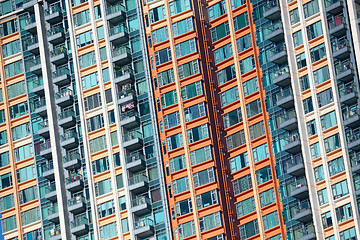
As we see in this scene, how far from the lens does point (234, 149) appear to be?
15925 centimetres

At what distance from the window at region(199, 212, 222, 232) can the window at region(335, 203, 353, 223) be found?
473 inches

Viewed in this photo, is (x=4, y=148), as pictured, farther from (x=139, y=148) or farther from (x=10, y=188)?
(x=139, y=148)

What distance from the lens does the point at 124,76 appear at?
163 metres

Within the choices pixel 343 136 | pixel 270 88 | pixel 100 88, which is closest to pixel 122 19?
pixel 100 88

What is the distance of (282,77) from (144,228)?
67.2ft

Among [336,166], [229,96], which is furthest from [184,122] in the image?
[336,166]

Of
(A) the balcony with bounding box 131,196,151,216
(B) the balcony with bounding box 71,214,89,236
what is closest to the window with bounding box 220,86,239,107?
(A) the balcony with bounding box 131,196,151,216

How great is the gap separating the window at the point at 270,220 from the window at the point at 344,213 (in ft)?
22.1

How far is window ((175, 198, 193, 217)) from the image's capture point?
15738cm

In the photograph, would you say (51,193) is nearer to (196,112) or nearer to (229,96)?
(196,112)

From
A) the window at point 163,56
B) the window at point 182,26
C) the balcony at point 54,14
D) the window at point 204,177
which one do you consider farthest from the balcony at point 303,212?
the balcony at point 54,14

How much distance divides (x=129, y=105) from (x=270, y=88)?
14874 millimetres

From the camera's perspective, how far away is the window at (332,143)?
152875 millimetres

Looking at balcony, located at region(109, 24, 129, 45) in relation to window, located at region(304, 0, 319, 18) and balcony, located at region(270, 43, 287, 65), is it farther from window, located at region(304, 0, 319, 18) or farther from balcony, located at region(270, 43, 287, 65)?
window, located at region(304, 0, 319, 18)
